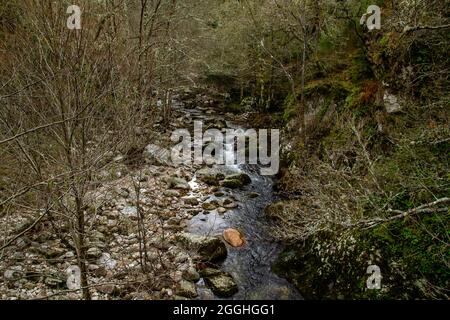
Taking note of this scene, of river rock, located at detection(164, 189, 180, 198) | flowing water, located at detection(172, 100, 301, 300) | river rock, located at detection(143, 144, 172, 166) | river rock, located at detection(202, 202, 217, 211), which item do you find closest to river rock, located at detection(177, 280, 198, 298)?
flowing water, located at detection(172, 100, 301, 300)

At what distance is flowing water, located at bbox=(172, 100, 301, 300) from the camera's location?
22.6 feet

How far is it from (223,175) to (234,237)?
3.37 metres

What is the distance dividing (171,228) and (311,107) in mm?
6922

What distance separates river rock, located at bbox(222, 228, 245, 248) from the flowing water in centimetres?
12

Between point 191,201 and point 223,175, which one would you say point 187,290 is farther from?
point 223,175

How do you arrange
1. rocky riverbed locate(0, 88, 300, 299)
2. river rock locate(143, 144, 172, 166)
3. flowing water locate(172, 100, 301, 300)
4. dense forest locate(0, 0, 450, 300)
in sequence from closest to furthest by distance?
dense forest locate(0, 0, 450, 300), rocky riverbed locate(0, 88, 300, 299), flowing water locate(172, 100, 301, 300), river rock locate(143, 144, 172, 166)

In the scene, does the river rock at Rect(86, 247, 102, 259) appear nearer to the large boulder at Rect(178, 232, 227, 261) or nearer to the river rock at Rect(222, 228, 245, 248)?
the large boulder at Rect(178, 232, 227, 261)

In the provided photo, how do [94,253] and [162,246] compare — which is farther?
[162,246]

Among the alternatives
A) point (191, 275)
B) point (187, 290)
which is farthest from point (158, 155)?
point (187, 290)

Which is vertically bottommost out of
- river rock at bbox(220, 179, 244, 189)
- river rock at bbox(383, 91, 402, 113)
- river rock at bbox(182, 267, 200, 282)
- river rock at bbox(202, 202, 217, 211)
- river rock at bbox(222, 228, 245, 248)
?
river rock at bbox(182, 267, 200, 282)

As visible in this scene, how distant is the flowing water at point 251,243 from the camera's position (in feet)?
22.6

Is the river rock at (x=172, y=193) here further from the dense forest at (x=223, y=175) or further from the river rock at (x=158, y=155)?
the river rock at (x=158, y=155)

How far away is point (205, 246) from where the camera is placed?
301 inches

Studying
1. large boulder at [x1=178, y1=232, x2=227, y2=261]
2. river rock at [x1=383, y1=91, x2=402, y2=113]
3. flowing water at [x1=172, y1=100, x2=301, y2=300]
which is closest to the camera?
flowing water at [x1=172, y1=100, x2=301, y2=300]
